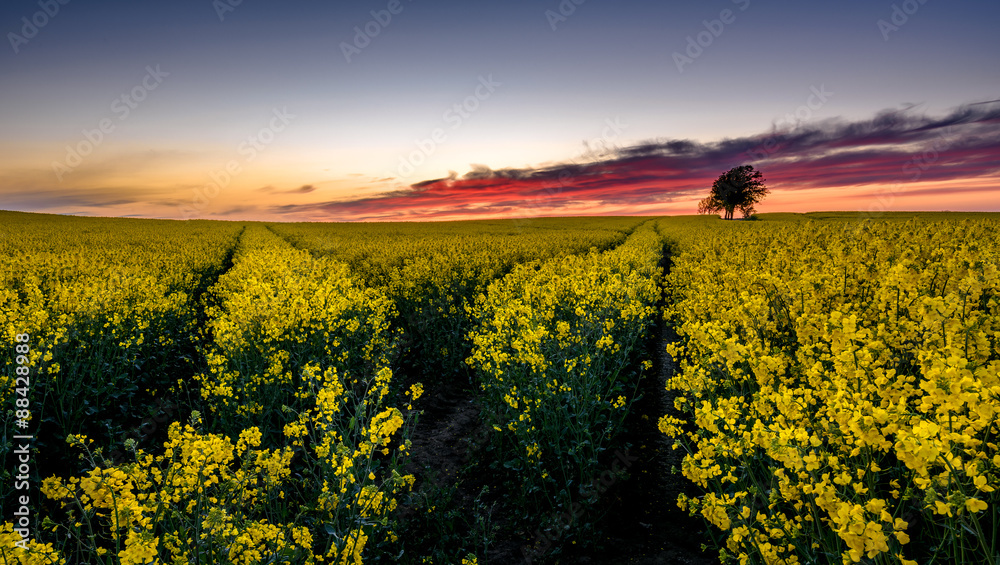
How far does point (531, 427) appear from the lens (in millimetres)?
5418

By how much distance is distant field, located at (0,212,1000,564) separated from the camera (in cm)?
262

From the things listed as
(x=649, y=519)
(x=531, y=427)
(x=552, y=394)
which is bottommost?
(x=649, y=519)

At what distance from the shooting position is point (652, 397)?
852 cm

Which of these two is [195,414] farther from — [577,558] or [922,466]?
[922,466]

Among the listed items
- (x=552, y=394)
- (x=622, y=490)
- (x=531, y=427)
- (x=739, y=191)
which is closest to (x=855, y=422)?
(x=552, y=394)

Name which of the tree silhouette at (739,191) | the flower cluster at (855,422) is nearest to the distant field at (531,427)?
the flower cluster at (855,422)

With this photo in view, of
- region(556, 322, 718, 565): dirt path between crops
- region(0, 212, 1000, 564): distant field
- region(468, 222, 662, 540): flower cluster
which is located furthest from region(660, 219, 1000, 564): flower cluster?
region(468, 222, 662, 540): flower cluster

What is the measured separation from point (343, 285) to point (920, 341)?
929cm

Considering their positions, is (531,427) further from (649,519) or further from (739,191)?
(739,191)

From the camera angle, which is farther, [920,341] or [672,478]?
[672,478]

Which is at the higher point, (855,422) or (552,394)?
(855,422)

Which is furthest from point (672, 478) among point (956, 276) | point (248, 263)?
point (248, 263)

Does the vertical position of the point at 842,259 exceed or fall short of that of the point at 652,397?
it exceeds it

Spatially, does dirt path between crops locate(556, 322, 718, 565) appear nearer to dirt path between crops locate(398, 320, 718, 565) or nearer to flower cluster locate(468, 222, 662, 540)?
dirt path between crops locate(398, 320, 718, 565)
